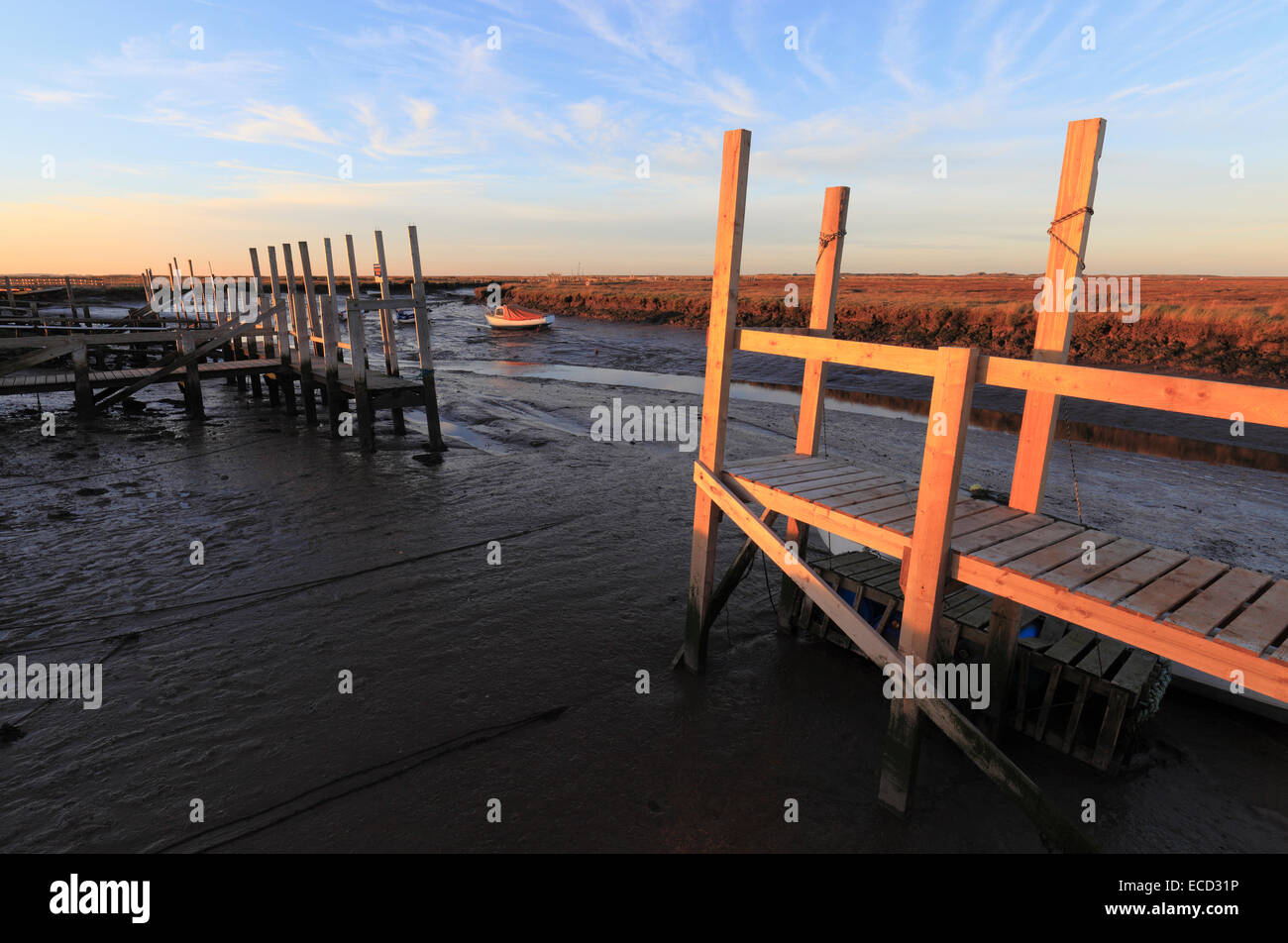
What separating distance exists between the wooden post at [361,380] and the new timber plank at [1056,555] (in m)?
12.9

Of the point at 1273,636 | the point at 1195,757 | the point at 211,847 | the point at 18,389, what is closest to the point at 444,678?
the point at 211,847

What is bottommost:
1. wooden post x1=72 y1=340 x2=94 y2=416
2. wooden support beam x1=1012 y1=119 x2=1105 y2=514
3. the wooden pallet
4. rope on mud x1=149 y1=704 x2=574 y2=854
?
rope on mud x1=149 y1=704 x2=574 y2=854

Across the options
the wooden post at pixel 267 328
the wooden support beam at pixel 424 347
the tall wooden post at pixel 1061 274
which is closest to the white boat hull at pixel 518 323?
the wooden post at pixel 267 328

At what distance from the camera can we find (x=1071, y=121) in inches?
168

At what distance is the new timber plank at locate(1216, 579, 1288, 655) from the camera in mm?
3289

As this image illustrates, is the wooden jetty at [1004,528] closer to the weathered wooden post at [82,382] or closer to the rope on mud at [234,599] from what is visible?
the rope on mud at [234,599]

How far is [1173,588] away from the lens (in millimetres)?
3859

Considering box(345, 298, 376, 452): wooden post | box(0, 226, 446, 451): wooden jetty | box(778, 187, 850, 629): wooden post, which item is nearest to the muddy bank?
box(778, 187, 850, 629): wooden post

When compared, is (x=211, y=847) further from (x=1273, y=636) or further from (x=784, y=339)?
(x=1273, y=636)

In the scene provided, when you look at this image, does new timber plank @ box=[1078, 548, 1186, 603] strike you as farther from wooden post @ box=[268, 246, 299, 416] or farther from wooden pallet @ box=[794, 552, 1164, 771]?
wooden post @ box=[268, 246, 299, 416]

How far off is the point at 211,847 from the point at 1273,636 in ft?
21.6

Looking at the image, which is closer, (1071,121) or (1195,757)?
(1071,121)

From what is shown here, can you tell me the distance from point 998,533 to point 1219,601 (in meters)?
1.24

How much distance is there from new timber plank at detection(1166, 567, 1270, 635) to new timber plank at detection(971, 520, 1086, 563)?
2.79 feet
